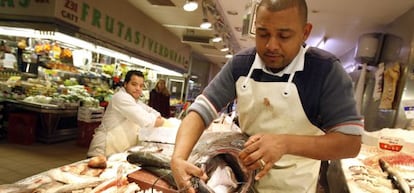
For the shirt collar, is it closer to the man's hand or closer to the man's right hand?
the man's hand

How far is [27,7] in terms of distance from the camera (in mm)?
4762

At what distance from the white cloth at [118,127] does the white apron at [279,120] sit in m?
2.24

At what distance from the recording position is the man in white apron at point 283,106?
40.6 inches

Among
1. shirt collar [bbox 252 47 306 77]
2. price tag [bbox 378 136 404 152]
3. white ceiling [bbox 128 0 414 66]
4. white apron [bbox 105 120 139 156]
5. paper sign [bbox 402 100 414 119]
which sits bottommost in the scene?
white apron [bbox 105 120 139 156]

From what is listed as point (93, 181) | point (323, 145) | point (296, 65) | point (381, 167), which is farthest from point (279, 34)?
point (381, 167)

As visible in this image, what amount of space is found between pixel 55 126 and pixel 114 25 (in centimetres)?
253

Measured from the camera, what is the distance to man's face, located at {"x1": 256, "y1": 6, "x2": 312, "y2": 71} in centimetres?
107

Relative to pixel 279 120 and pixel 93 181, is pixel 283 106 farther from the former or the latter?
pixel 93 181

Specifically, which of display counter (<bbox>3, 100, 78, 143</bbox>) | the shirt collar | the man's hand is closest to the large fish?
the man's hand

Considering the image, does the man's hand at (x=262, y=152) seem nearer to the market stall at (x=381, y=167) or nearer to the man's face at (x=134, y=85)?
the market stall at (x=381, y=167)

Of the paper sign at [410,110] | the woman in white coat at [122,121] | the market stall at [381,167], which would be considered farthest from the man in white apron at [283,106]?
the paper sign at [410,110]

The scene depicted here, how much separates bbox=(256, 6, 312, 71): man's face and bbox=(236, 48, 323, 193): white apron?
0.35 feet

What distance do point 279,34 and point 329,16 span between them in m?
4.58

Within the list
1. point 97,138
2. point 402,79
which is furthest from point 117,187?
point 402,79
